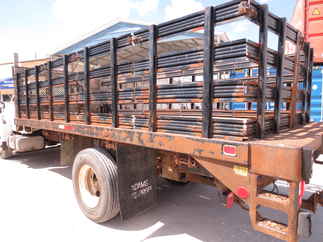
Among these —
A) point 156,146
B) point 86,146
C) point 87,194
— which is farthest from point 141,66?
point 87,194

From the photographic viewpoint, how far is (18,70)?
16.8 ft

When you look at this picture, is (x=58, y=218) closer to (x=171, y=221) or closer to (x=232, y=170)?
(x=171, y=221)

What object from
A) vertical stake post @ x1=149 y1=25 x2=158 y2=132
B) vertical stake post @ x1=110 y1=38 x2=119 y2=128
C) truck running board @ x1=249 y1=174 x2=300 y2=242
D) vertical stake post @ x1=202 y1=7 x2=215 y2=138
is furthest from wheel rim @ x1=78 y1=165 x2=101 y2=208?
Answer: truck running board @ x1=249 y1=174 x2=300 y2=242

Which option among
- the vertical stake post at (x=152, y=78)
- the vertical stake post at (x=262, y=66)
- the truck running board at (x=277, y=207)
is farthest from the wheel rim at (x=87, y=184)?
the vertical stake post at (x=262, y=66)

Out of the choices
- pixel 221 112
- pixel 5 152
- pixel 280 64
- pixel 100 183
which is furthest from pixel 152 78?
pixel 5 152

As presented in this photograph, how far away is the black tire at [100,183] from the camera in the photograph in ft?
8.81

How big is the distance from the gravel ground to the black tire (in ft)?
0.62

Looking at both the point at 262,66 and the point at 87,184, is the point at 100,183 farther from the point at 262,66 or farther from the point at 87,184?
the point at 262,66

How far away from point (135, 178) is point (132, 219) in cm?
72

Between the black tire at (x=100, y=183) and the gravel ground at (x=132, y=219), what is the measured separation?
188 mm

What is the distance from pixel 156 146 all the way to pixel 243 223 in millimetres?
1805

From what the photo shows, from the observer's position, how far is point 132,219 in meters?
3.11

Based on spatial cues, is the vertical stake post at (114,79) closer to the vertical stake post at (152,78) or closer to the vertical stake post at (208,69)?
the vertical stake post at (152,78)

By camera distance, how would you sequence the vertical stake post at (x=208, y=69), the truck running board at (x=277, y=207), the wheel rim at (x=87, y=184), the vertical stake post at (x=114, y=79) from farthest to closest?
the wheel rim at (x=87, y=184)
the vertical stake post at (x=114, y=79)
the vertical stake post at (x=208, y=69)
the truck running board at (x=277, y=207)
